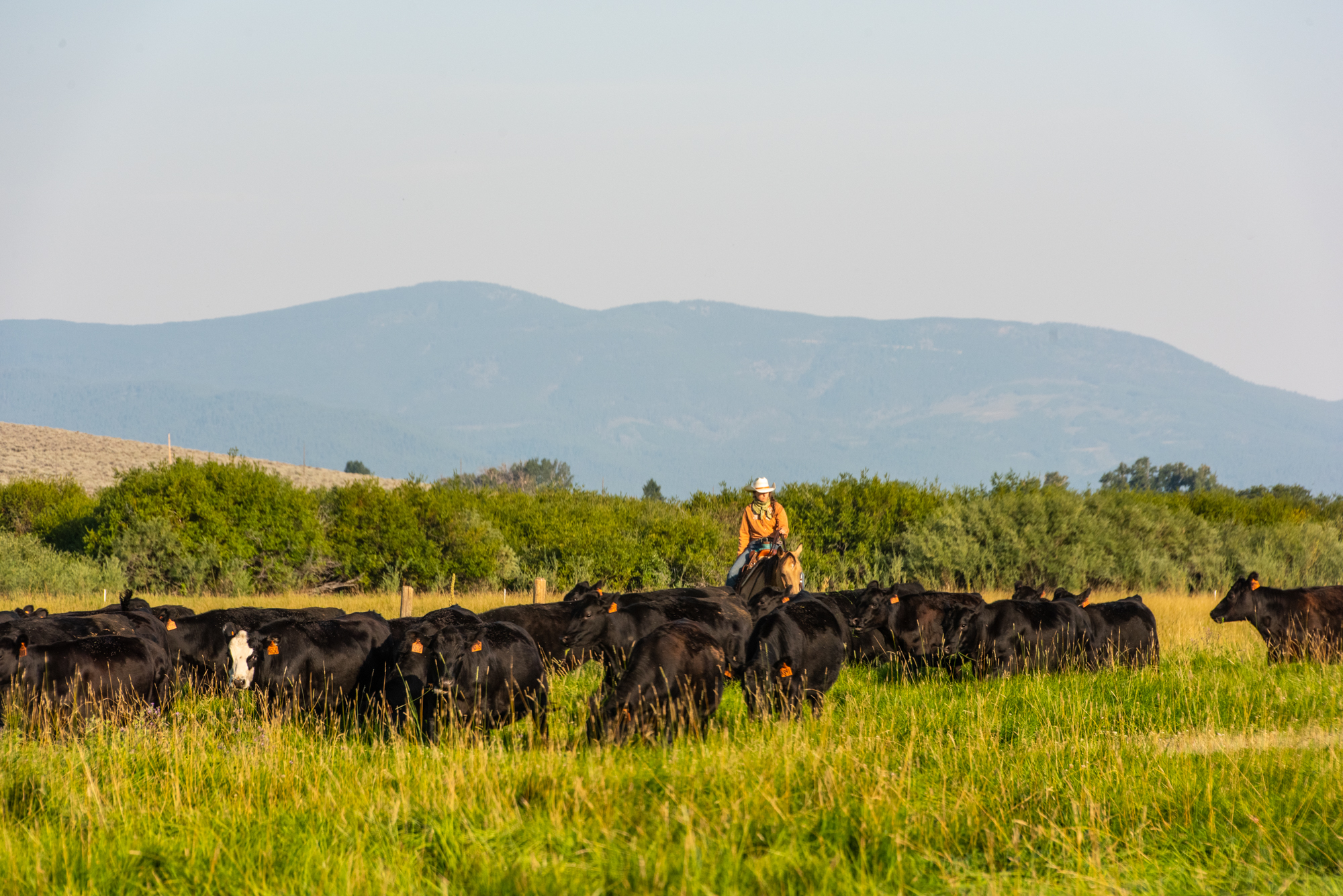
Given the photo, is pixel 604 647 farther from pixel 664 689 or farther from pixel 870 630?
pixel 870 630

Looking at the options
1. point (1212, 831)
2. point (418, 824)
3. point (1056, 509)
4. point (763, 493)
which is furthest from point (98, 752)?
point (1056, 509)

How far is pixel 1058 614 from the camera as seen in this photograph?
13.2 m

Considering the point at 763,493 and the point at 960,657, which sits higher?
the point at 763,493

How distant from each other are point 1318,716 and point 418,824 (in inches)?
320

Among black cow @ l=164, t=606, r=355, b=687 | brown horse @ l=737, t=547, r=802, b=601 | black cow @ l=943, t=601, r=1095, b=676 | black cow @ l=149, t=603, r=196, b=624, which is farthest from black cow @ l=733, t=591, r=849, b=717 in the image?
black cow @ l=149, t=603, r=196, b=624

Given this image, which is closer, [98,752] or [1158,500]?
[98,752]

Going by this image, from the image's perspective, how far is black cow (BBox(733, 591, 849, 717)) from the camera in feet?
33.4

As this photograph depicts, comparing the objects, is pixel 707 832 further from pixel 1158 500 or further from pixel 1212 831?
pixel 1158 500

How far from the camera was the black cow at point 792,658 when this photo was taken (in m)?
10.2

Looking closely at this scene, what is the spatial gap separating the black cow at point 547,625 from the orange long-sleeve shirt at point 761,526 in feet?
8.91

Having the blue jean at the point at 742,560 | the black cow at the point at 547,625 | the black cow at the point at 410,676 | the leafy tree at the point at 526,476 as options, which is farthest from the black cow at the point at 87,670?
the leafy tree at the point at 526,476

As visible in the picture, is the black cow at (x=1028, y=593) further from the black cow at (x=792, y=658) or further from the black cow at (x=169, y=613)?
the black cow at (x=169, y=613)

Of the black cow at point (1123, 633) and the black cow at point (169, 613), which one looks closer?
the black cow at point (169, 613)

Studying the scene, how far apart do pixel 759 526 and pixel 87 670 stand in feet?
27.6
